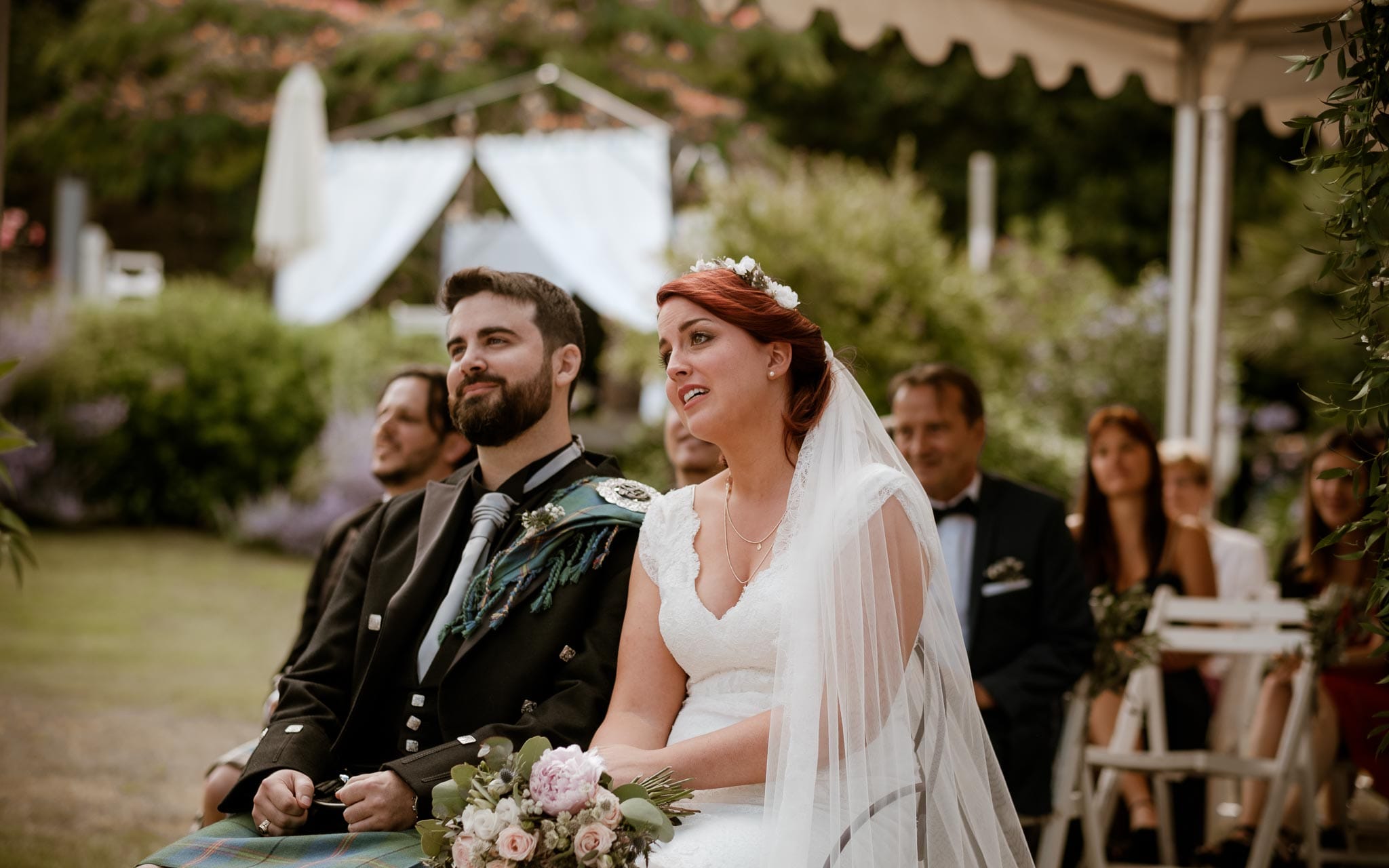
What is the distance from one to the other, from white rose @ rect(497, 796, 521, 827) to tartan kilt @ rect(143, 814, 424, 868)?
43 cm

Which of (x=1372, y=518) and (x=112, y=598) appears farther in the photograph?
(x=112, y=598)

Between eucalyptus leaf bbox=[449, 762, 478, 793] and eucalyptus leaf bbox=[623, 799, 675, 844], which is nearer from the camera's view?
eucalyptus leaf bbox=[623, 799, 675, 844]

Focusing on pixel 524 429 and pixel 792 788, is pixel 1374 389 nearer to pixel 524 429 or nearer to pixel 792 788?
pixel 792 788

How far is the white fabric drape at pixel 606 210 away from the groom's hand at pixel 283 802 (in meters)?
9.64

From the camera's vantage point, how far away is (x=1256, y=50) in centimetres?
643

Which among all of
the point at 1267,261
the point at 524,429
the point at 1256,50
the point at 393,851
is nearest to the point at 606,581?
the point at 524,429

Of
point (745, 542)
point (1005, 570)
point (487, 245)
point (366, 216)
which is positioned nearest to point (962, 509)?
point (1005, 570)

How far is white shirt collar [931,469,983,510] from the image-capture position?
14.7 ft

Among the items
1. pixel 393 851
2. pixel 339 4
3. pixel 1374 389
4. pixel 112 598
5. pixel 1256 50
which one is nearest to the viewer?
pixel 1374 389

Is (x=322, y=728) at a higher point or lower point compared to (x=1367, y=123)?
lower

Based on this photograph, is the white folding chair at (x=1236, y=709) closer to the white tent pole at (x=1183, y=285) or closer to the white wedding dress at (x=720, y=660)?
the white tent pole at (x=1183, y=285)

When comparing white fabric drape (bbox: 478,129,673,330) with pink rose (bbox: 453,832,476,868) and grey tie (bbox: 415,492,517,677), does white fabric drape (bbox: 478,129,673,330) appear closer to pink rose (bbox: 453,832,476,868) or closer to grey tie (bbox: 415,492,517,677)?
grey tie (bbox: 415,492,517,677)

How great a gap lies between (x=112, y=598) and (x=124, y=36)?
34.4ft

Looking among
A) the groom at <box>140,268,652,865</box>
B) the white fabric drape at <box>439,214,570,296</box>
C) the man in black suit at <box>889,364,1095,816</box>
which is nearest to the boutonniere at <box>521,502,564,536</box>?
the groom at <box>140,268,652,865</box>
